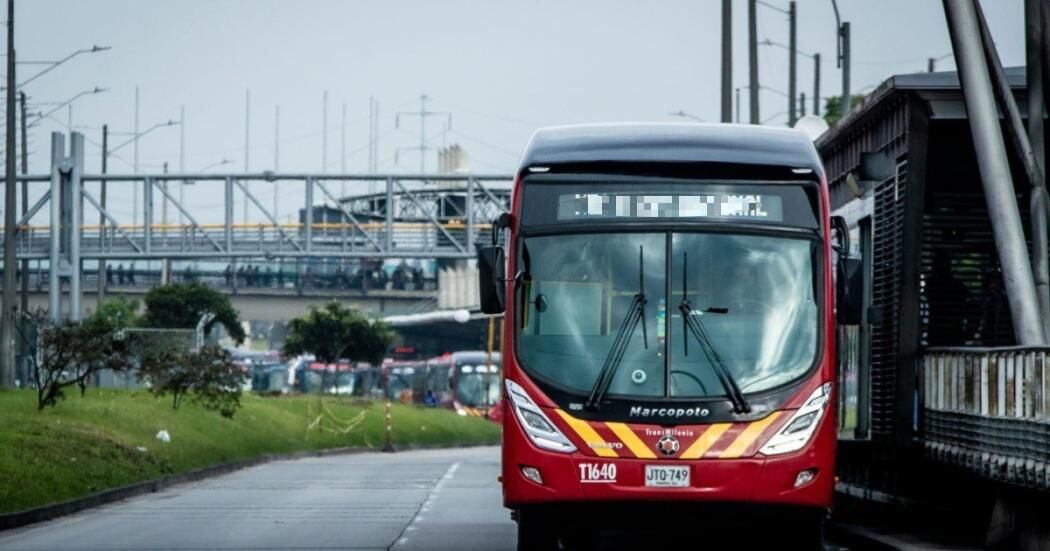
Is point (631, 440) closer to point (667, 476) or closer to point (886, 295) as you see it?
point (667, 476)

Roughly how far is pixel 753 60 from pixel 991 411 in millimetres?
31752

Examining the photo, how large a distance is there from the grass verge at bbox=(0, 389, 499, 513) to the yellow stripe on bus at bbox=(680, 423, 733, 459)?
1126 centimetres

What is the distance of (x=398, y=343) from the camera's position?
443ft

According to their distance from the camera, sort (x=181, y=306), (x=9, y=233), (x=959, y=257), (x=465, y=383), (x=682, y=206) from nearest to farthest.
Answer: (x=682, y=206), (x=959, y=257), (x=9, y=233), (x=465, y=383), (x=181, y=306)

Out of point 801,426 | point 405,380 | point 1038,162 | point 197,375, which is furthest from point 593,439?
point 405,380

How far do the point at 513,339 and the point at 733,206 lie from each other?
195cm

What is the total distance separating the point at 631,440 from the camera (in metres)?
16.2

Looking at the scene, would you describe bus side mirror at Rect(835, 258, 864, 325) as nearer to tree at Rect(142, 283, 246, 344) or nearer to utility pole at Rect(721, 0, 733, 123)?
utility pole at Rect(721, 0, 733, 123)

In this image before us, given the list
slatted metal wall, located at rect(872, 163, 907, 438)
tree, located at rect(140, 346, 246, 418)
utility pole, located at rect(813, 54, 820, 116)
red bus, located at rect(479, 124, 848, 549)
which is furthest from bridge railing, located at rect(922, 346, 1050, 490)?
utility pole, located at rect(813, 54, 820, 116)

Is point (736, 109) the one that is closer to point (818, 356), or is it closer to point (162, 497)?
point (162, 497)

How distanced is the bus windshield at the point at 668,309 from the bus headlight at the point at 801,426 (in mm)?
233

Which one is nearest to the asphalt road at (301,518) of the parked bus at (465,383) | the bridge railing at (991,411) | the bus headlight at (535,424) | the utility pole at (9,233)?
the bridge railing at (991,411)

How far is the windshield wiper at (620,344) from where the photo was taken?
53.3 ft

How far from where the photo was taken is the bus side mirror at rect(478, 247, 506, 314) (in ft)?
53.1
